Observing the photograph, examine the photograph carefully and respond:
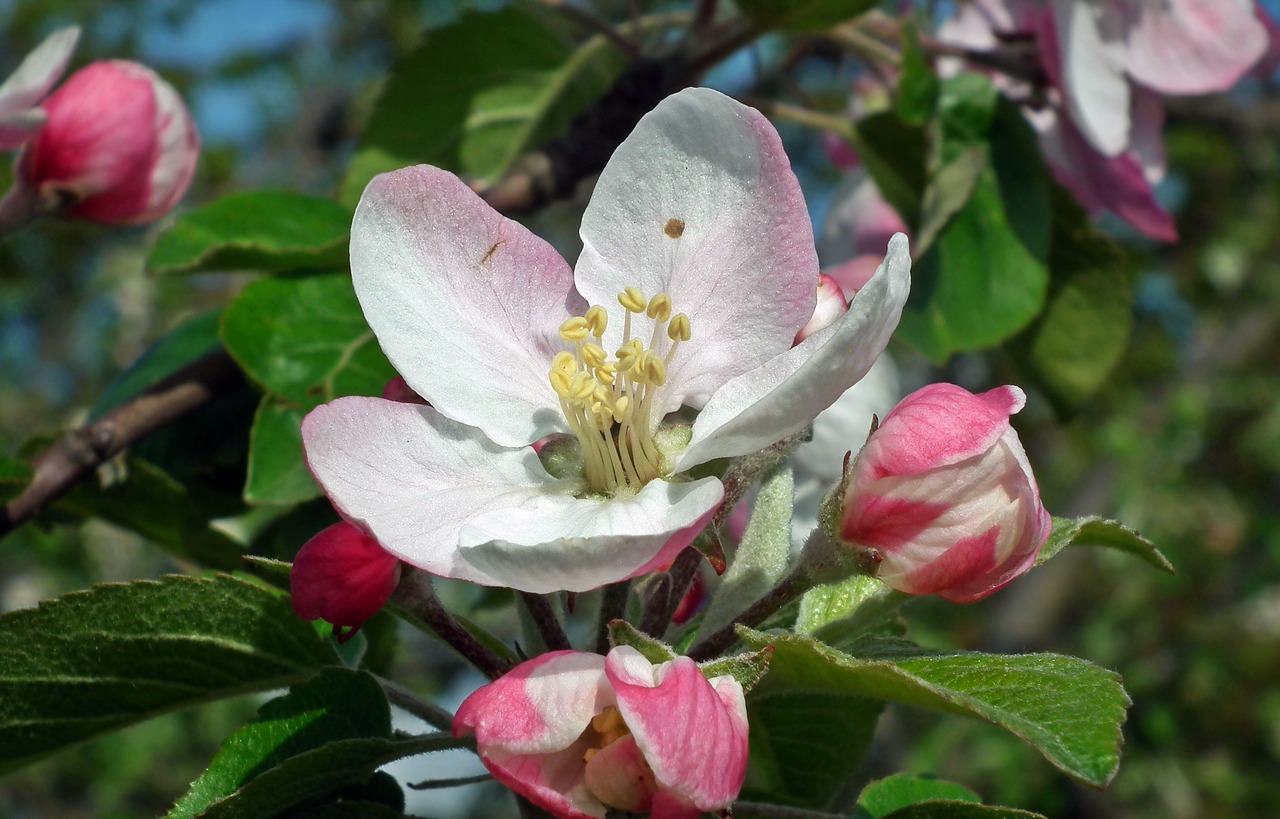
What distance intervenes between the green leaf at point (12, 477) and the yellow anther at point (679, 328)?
0.67 meters

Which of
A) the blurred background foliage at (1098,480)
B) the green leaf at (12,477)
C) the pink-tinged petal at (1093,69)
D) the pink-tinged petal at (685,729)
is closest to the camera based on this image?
the pink-tinged petal at (685,729)

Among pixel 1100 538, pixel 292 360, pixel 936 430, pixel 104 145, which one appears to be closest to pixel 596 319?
pixel 936 430

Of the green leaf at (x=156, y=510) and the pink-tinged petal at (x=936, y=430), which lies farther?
the green leaf at (x=156, y=510)

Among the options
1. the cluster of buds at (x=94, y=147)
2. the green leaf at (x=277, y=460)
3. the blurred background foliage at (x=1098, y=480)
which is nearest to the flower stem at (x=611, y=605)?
the green leaf at (x=277, y=460)

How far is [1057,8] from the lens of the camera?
5.32ft

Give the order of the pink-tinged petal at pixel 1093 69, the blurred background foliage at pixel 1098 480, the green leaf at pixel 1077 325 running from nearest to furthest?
the pink-tinged petal at pixel 1093 69, the green leaf at pixel 1077 325, the blurred background foliage at pixel 1098 480

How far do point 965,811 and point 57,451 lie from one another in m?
0.97

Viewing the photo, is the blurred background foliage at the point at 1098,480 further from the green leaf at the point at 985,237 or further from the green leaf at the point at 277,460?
the green leaf at the point at 277,460

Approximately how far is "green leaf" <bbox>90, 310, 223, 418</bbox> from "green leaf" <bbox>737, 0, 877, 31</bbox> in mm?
759

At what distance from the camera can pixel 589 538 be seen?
Answer: 69 centimetres

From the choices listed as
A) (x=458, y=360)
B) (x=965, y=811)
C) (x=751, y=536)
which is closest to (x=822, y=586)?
(x=751, y=536)

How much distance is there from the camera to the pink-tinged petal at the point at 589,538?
2.26 feet

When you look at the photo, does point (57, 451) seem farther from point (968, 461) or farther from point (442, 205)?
point (968, 461)

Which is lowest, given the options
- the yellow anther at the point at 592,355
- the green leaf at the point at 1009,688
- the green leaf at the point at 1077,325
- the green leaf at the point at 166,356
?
the green leaf at the point at 1077,325
